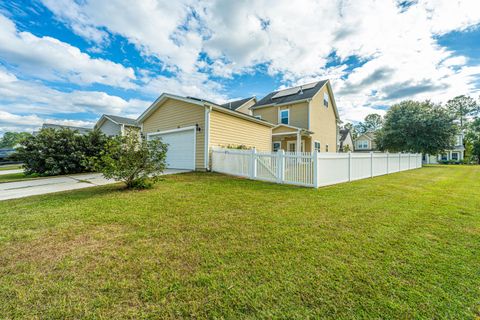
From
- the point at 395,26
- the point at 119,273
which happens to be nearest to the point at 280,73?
the point at 395,26

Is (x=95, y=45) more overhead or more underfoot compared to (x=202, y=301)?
more overhead

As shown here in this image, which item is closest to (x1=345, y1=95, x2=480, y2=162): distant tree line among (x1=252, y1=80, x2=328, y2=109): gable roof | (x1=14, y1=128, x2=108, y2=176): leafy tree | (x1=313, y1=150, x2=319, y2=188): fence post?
(x1=252, y1=80, x2=328, y2=109): gable roof

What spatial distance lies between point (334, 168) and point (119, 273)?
7.21 metres

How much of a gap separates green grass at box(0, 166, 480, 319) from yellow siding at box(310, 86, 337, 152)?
44.0 ft

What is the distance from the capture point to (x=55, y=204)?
437 cm

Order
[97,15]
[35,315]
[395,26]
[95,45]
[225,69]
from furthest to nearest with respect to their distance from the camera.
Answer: [225,69] < [95,45] < [395,26] < [97,15] < [35,315]

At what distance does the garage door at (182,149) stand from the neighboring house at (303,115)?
291 inches

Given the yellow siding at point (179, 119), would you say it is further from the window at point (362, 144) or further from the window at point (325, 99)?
the window at point (362, 144)

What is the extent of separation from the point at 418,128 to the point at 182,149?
24766 millimetres

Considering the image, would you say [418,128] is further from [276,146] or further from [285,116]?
[276,146]

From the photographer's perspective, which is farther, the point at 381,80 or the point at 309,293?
the point at 381,80

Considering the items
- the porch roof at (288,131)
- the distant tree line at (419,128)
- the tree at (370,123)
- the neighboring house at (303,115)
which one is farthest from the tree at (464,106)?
the porch roof at (288,131)

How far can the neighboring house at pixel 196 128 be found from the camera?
9.68m

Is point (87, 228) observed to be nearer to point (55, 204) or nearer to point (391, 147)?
point (55, 204)
